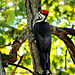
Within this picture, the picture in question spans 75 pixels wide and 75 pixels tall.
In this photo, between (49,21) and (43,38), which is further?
(49,21)

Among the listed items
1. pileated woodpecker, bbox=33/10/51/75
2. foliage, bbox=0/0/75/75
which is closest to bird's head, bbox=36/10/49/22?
pileated woodpecker, bbox=33/10/51/75

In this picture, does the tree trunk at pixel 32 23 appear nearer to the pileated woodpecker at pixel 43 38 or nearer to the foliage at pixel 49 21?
the pileated woodpecker at pixel 43 38

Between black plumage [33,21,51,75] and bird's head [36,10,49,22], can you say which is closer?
black plumage [33,21,51,75]

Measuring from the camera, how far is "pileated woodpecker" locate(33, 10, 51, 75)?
2.64 metres

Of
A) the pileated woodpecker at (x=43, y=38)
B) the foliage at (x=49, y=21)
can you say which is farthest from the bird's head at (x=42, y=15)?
the foliage at (x=49, y=21)

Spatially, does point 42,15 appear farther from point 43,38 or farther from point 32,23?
point 43,38

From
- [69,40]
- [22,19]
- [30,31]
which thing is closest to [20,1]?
[30,31]

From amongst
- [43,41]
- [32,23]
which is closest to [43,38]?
[43,41]

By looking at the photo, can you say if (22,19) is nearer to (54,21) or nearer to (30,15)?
(54,21)

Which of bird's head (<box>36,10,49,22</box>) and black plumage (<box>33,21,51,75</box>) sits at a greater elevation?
bird's head (<box>36,10,49,22</box>)

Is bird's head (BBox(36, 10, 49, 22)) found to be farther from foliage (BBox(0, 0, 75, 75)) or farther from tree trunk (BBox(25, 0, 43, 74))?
foliage (BBox(0, 0, 75, 75))

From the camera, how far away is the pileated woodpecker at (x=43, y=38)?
2.64 m

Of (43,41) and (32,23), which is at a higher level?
(32,23)

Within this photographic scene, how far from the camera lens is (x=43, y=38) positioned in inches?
113
